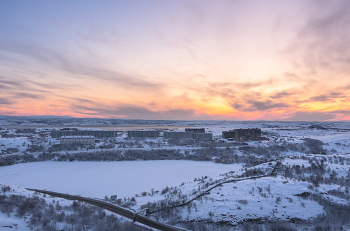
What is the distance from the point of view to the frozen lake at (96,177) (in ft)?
66.2

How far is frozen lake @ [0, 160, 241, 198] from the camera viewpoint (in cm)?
2019

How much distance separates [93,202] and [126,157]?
23176 mm

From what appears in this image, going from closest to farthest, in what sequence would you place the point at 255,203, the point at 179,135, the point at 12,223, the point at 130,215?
1. the point at 12,223
2. the point at 130,215
3. the point at 255,203
4. the point at 179,135

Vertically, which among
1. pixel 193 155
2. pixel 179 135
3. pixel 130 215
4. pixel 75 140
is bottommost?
pixel 193 155

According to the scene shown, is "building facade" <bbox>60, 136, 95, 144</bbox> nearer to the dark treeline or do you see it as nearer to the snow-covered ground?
the dark treeline

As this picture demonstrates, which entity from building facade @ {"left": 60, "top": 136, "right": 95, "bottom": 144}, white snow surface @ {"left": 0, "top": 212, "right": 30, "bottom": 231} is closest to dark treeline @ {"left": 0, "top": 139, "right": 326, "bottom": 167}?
building facade @ {"left": 60, "top": 136, "right": 95, "bottom": 144}

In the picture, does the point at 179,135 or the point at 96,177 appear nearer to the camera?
the point at 96,177

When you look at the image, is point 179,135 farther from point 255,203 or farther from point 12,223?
point 12,223

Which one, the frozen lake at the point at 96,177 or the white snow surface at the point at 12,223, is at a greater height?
the white snow surface at the point at 12,223

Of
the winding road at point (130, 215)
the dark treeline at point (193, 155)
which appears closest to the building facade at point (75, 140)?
the dark treeline at point (193, 155)

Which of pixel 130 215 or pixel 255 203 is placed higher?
pixel 255 203

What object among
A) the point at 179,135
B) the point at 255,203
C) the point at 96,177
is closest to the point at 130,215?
the point at 255,203

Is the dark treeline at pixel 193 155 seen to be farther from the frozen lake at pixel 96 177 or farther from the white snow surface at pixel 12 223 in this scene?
the white snow surface at pixel 12 223

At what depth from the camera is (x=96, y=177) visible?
81.4 feet
